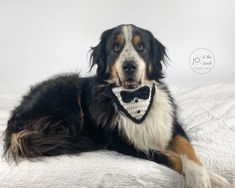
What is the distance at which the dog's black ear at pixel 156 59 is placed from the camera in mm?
1644

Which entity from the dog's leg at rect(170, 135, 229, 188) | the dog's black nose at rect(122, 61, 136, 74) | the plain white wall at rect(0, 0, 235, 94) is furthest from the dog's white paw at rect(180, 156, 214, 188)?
the plain white wall at rect(0, 0, 235, 94)

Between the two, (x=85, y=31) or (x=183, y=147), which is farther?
(x=85, y=31)

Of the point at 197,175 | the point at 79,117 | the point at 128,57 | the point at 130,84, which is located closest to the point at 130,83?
the point at 130,84

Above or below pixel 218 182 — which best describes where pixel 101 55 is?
above

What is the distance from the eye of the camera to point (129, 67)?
1.52 metres

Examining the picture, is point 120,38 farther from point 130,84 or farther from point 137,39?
point 130,84

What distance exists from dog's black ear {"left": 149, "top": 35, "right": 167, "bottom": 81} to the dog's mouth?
9cm

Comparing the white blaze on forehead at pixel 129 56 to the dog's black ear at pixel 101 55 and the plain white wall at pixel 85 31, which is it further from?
the plain white wall at pixel 85 31

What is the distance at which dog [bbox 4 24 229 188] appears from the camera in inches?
60.8

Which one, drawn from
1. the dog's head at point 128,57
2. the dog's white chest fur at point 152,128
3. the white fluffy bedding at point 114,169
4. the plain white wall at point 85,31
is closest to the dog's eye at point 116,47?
the dog's head at point 128,57

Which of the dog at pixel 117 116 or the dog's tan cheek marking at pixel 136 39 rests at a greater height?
the dog's tan cheek marking at pixel 136 39

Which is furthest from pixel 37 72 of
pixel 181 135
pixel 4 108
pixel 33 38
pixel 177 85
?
pixel 181 135

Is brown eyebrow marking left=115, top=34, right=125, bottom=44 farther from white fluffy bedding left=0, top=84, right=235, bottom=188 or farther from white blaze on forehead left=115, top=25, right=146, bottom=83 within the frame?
white fluffy bedding left=0, top=84, right=235, bottom=188

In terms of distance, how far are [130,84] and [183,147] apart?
1.03 ft
